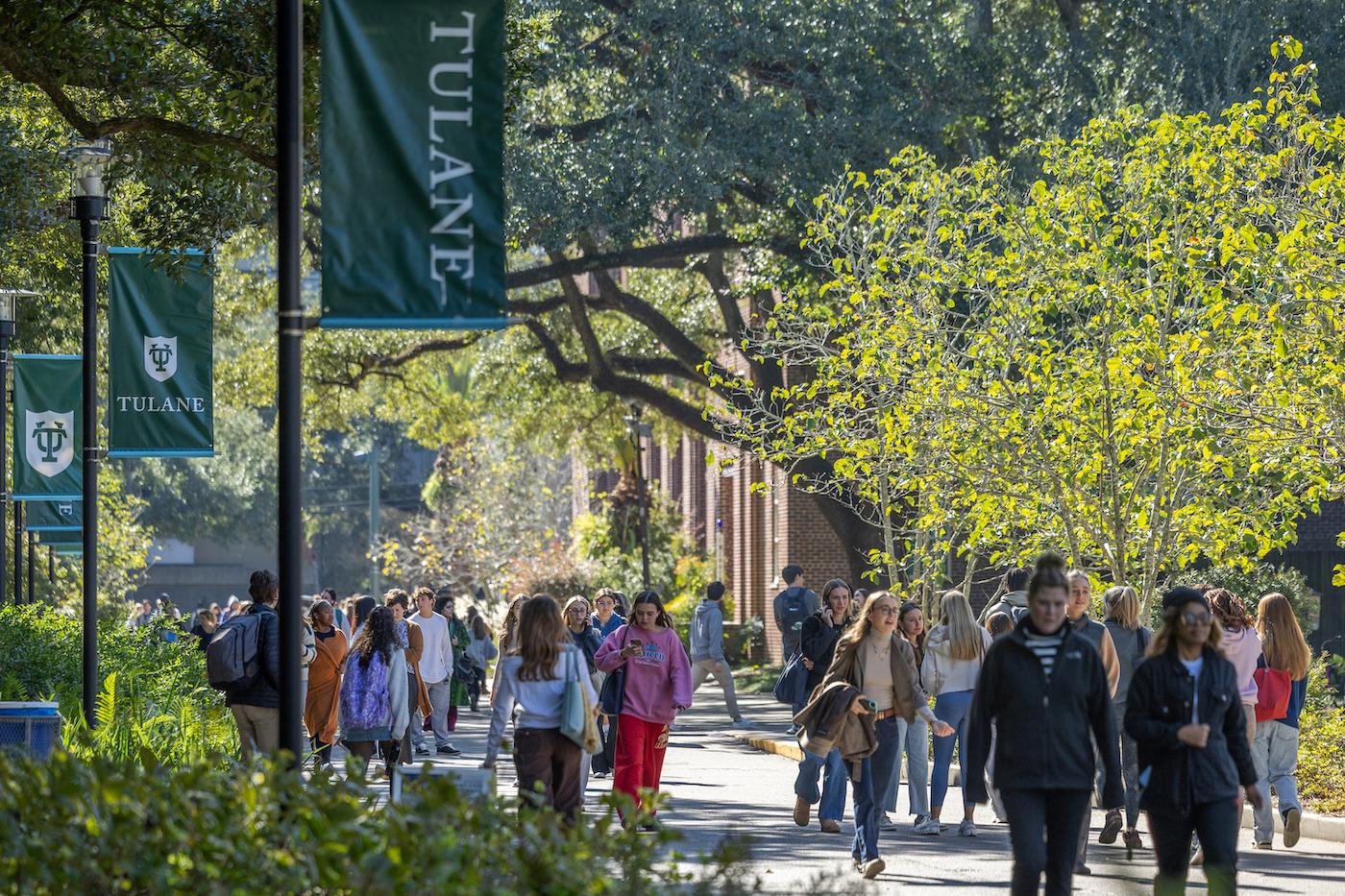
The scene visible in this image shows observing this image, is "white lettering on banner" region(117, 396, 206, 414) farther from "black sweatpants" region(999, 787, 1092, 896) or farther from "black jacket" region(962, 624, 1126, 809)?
"black sweatpants" region(999, 787, 1092, 896)

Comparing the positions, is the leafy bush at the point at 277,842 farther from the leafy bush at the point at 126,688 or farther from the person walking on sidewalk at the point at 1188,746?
the leafy bush at the point at 126,688

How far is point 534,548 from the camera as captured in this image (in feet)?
179

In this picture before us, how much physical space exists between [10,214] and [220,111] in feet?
14.4

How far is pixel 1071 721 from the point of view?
27.3ft

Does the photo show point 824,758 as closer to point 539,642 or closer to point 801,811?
point 801,811

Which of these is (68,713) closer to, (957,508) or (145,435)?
(145,435)

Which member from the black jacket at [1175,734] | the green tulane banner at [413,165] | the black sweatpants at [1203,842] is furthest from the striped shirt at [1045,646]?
the green tulane banner at [413,165]

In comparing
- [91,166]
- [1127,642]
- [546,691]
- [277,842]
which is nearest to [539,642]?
[546,691]

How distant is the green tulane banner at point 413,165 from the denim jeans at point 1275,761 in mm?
7794

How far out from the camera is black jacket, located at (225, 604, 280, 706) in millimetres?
13023

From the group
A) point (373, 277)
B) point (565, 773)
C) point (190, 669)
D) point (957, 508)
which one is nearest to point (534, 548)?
point (957, 508)

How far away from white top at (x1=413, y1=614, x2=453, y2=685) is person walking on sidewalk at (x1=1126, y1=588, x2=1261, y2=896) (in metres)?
12.1

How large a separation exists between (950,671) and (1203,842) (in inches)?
A: 222

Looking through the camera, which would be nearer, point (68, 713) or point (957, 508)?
Result: point (68, 713)
